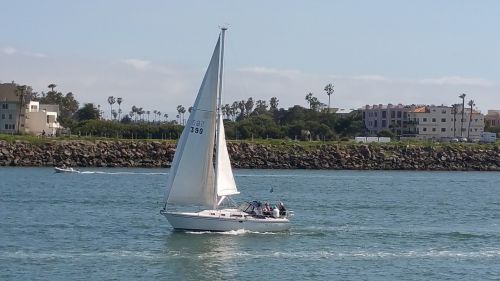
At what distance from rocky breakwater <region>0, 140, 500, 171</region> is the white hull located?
317 ft

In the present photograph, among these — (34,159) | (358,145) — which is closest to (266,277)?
(34,159)

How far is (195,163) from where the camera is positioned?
197 feet

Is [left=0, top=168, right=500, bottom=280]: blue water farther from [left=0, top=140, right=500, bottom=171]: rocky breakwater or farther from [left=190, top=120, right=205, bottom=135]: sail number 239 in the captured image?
[left=0, top=140, right=500, bottom=171]: rocky breakwater

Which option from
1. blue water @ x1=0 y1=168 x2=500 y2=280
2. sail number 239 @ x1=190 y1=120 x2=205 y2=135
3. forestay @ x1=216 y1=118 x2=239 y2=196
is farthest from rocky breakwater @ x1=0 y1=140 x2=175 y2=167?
sail number 239 @ x1=190 y1=120 x2=205 y2=135

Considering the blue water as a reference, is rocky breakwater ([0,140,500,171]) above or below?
above

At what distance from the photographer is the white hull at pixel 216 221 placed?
193 ft

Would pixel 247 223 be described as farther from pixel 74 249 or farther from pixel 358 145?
pixel 358 145

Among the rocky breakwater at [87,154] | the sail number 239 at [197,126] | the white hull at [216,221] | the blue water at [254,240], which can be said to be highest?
the sail number 239 at [197,126]

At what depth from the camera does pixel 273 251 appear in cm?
5506

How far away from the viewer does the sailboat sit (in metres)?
59.1

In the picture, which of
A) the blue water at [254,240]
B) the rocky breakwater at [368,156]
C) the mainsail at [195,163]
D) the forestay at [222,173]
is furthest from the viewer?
the rocky breakwater at [368,156]

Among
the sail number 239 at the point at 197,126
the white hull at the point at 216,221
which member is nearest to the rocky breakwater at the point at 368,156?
the white hull at the point at 216,221

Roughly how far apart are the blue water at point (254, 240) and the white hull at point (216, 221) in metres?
0.54

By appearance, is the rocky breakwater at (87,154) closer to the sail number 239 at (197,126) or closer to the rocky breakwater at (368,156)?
the rocky breakwater at (368,156)
